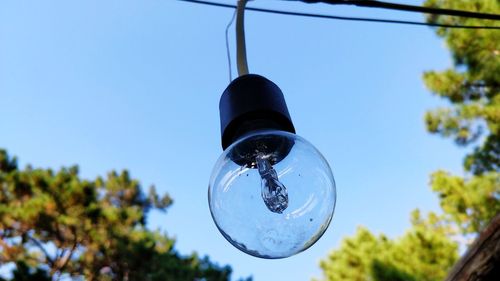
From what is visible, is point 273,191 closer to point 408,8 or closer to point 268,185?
point 268,185

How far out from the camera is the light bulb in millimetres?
789

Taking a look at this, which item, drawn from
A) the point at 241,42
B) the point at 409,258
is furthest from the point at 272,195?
the point at 409,258

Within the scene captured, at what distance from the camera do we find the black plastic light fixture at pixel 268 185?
79 cm

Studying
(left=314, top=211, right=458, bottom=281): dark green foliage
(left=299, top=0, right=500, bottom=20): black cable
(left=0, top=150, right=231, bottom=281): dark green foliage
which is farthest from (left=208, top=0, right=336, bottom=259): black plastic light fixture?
(left=0, top=150, right=231, bottom=281): dark green foliage

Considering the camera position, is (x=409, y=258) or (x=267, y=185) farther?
(x=409, y=258)

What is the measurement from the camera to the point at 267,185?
787 mm

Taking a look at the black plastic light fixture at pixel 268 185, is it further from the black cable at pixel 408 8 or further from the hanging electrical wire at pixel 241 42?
the black cable at pixel 408 8

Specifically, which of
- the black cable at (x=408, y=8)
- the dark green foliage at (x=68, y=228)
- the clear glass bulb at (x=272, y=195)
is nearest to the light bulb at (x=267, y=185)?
the clear glass bulb at (x=272, y=195)

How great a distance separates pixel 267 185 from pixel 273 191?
0.02m

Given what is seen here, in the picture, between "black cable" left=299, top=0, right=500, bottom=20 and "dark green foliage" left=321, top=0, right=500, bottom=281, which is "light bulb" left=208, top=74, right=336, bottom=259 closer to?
"black cable" left=299, top=0, right=500, bottom=20

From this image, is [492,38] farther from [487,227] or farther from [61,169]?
[61,169]

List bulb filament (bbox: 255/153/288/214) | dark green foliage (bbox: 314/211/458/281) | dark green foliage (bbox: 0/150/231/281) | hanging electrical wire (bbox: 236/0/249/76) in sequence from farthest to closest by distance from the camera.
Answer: dark green foliage (bbox: 0/150/231/281) < dark green foliage (bbox: 314/211/458/281) < hanging electrical wire (bbox: 236/0/249/76) < bulb filament (bbox: 255/153/288/214)

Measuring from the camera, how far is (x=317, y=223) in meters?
0.80

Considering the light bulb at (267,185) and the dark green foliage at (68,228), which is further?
the dark green foliage at (68,228)
